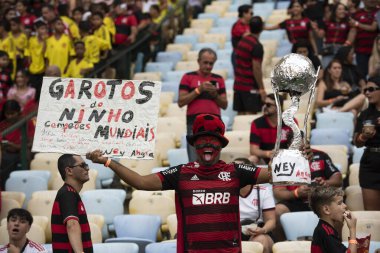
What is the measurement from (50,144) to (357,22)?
27.1ft

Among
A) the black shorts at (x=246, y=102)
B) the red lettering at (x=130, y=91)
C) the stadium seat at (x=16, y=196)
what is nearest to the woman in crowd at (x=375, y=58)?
the black shorts at (x=246, y=102)

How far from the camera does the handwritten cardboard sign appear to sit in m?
7.23

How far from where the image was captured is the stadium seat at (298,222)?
31.6ft

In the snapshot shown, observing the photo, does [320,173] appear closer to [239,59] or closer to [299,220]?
[299,220]

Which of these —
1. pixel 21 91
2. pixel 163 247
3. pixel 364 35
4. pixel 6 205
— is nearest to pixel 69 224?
pixel 163 247

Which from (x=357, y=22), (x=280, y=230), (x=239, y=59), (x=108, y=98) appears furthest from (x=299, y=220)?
(x=357, y=22)

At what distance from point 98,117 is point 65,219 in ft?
3.37

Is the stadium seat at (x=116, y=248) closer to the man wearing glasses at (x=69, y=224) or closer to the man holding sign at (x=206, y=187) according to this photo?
the man wearing glasses at (x=69, y=224)

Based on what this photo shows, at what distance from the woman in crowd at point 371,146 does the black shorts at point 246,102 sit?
3622mm

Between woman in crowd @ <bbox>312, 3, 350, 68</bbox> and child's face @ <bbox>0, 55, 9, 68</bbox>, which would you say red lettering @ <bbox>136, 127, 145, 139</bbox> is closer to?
child's face @ <bbox>0, 55, 9, 68</bbox>

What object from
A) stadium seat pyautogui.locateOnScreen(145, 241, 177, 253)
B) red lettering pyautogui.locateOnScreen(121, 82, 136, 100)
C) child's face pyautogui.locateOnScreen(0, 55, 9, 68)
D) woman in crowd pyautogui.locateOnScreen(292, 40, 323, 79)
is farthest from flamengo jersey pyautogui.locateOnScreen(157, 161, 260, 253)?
child's face pyautogui.locateOnScreen(0, 55, 9, 68)

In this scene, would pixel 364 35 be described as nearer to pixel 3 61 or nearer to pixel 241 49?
→ pixel 241 49

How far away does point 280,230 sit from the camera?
10.1m

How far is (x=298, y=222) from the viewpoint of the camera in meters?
9.66
